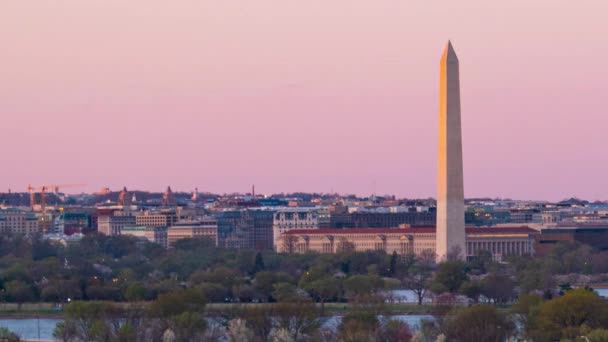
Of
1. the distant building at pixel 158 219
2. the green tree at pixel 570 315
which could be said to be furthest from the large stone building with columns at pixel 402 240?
the green tree at pixel 570 315

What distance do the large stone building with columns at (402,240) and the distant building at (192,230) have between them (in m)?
12.9

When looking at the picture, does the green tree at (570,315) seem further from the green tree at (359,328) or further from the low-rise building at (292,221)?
the low-rise building at (292,221)

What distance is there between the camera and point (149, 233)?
169m

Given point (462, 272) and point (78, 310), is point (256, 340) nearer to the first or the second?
point (78, 310)

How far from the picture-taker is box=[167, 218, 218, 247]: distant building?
166000 mm

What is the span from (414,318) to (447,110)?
28786 millimetres

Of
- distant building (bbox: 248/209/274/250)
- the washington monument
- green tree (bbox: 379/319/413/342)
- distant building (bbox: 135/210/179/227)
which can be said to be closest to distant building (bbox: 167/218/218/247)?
distant building (bbox: 248/209/274/250)

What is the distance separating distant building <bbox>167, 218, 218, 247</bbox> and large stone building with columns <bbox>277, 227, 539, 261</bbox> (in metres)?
12.9

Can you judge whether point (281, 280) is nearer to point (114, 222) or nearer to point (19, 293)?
point (19, 293)

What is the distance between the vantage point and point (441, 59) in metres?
108

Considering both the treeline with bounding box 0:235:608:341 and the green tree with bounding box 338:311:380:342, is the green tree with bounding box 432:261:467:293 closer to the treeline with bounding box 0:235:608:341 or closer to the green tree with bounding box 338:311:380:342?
the treeline with bounding box 0:235:608:341

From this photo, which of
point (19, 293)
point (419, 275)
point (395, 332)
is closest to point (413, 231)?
point (419, 275)

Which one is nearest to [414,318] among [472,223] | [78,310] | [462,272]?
[78,310]

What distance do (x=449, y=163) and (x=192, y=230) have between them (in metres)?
59.7
